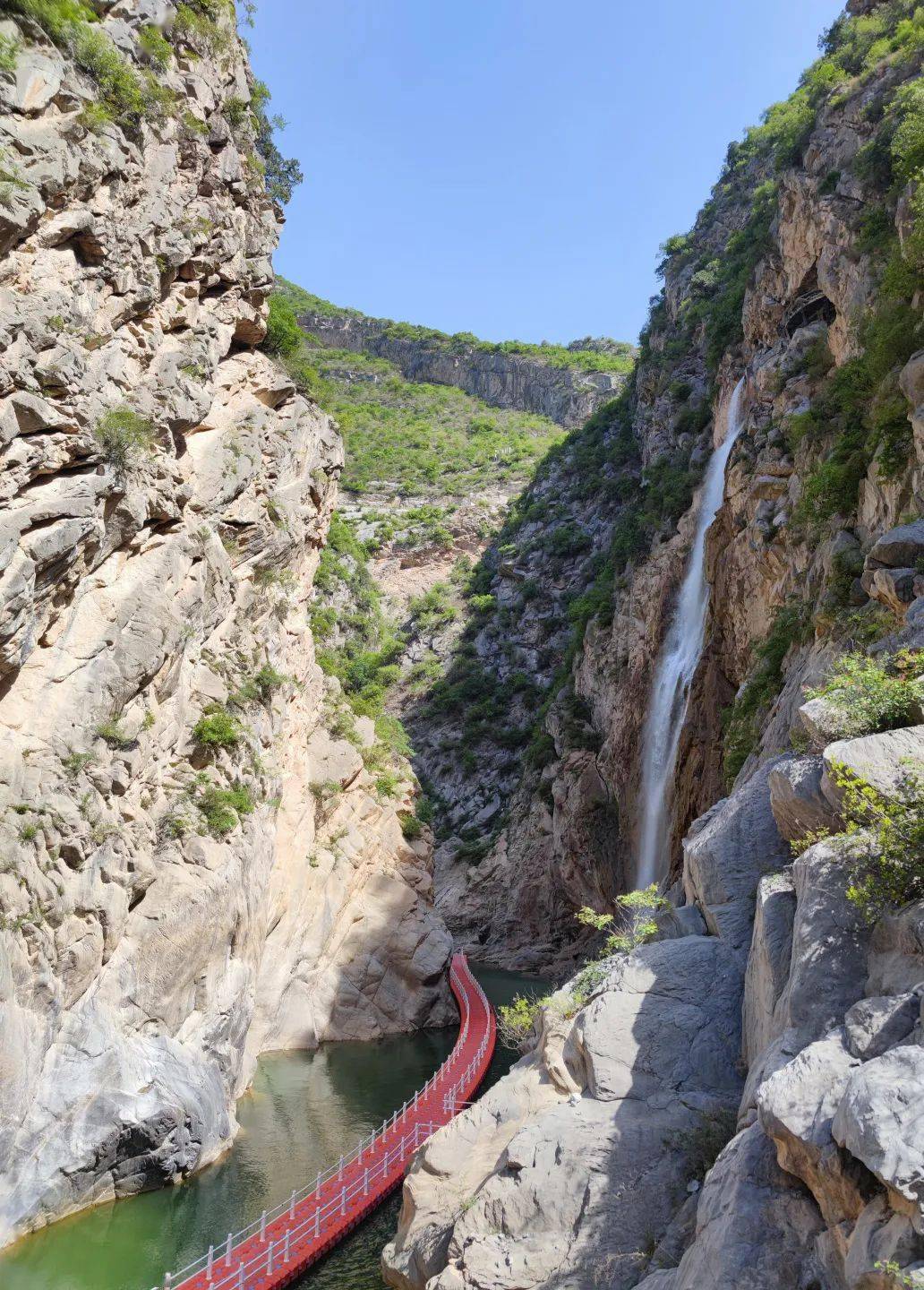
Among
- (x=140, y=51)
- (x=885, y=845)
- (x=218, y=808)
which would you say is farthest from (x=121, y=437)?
(x=885, y=845)

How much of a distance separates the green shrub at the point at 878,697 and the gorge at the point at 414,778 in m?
0.05

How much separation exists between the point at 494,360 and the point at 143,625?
299 ft

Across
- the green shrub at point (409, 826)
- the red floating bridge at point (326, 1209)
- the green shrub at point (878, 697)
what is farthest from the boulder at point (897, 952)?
the green shrub at point (409, 826)

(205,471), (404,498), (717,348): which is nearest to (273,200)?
(205,471)

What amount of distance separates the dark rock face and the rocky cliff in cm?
6005

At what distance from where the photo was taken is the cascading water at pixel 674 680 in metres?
33.5

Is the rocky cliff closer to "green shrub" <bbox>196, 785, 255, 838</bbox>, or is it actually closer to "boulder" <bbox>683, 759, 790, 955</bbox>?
"boulder" <bbox>683, 759, 790, 955</bbox>

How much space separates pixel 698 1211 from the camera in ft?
21.9

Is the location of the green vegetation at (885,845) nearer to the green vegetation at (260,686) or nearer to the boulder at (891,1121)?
the boulder at (891,1121)

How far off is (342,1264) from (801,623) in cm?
1609

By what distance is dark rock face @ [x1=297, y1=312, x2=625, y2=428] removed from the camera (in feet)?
302

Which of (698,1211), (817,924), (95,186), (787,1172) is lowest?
(698,1211)

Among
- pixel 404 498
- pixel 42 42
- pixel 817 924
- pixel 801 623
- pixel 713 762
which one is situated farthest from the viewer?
pixel 404 498

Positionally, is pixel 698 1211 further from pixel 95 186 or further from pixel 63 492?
pixel 95 186
